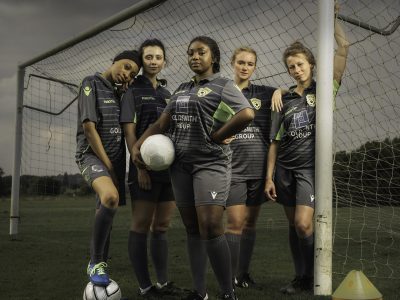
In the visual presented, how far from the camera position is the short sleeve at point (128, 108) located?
14.5ft

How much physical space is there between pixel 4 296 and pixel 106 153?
1432mm

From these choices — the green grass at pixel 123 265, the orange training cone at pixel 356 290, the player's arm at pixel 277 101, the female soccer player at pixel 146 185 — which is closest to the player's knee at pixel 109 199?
the female soccer player at pixel 146 185

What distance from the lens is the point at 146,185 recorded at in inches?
174

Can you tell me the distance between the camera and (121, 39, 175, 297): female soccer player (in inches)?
175

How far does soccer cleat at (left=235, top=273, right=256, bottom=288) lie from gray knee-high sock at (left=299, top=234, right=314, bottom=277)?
1.72 ft

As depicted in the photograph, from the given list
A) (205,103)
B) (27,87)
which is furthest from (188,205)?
(27,87)

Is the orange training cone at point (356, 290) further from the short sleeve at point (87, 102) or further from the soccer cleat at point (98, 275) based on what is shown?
the short sleeve at point (87, 102)

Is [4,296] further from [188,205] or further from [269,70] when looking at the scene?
[269,70]

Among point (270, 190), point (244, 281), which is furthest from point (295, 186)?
point (244, 281)

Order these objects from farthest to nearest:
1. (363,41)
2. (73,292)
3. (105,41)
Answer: (105,41) → (363,41) → (73,292)

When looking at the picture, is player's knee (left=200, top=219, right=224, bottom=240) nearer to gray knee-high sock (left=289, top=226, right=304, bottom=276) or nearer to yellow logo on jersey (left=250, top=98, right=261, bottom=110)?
gray knee-high sock (left=289, top=226, right=304, bottom=276)

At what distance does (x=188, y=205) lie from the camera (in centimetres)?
396

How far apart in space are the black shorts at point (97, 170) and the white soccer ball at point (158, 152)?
494 mm

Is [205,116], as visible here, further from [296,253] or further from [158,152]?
[296,253]
